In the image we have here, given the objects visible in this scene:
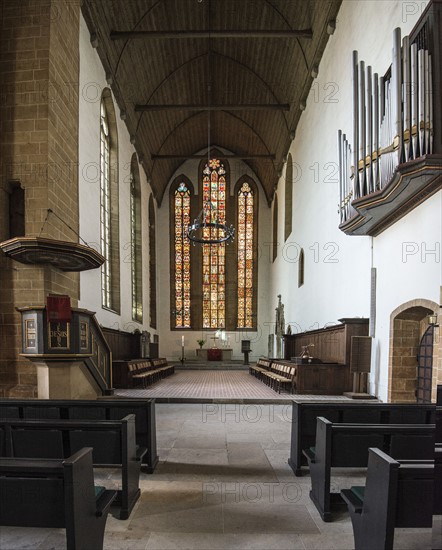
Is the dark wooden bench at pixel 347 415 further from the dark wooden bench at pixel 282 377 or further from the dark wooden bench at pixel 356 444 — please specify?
the dark wooden bench at pixel 282 377

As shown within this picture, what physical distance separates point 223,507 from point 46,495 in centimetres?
140

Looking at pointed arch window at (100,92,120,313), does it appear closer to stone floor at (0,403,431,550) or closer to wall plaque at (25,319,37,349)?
wall plaque at (25,319,37,349)

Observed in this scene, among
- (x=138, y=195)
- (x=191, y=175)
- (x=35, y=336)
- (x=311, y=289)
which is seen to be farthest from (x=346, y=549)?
(x=191, y=175)

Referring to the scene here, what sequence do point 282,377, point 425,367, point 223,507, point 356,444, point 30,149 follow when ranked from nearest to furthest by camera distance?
point 223,507, point 356,444, point 425,367, point 30,149, point 282,377

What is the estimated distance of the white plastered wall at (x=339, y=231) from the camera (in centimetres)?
558

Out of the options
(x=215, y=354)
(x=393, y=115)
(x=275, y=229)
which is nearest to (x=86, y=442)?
(x=393, y=115)

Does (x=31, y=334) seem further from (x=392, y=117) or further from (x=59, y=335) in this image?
(x=392, y=117)

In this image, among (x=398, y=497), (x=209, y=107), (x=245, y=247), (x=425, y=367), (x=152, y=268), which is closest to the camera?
(x=398, y=497)

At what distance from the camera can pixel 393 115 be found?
487cm

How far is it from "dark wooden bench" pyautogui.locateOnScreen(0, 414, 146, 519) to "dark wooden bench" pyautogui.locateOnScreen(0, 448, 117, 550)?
35.9 inches

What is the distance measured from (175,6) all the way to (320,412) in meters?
11.6

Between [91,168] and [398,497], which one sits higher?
[91,168]

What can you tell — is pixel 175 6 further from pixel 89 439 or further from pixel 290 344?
pixel 89 439

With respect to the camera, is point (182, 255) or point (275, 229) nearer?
point (275, 229)
